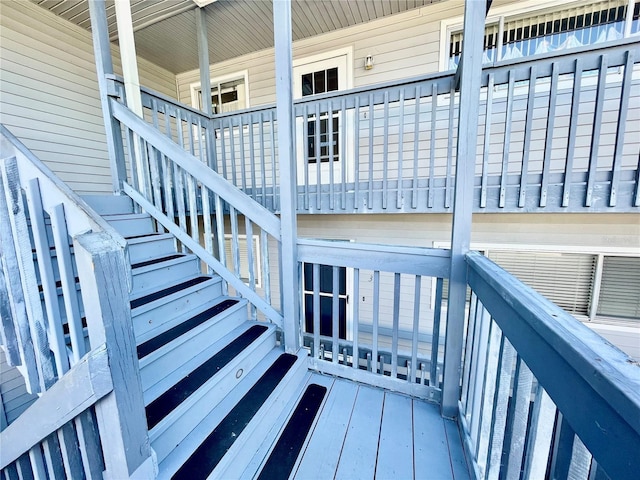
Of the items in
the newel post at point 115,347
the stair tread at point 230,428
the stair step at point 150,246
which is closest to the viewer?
the newel post at point 115,347

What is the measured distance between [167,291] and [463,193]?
216 cm

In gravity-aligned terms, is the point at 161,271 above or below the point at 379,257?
below

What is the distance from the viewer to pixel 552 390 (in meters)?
0.61

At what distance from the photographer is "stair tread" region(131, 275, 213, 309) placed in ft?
5.77

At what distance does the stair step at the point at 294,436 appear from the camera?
1.30 m

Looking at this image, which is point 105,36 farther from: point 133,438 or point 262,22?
point 133,438

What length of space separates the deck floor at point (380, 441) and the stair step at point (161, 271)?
5.05 feet

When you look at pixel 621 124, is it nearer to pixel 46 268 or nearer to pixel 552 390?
pixel 552 390

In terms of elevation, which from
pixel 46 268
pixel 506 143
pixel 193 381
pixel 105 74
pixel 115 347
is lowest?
pixel 193 381

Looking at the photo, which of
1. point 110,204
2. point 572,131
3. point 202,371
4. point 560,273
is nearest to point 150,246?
point 110,204

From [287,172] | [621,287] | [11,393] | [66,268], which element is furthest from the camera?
[621,287]

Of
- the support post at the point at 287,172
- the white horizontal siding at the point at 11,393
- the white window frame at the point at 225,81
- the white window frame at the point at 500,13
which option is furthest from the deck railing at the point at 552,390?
the white window frame at the point at 225,81

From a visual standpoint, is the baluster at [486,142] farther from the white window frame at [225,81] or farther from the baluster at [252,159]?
the white window frame at [225,81]

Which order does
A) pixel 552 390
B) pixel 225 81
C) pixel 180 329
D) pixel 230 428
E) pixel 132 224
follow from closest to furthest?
pixel 552 390
pixel 230 428
pixel 180 329
pixel 132 224
pixel 225 81
